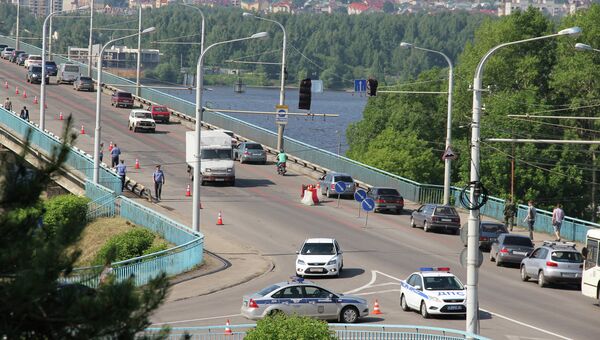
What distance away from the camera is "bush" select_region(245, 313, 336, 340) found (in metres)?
23.7

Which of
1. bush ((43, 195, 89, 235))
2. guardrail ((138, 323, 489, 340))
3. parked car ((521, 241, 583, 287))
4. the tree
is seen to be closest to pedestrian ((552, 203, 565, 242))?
parked car ((521, 241, 583, 287))

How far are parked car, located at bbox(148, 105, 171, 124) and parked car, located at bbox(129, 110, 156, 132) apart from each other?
3538mm

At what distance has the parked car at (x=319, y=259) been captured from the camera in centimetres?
3959

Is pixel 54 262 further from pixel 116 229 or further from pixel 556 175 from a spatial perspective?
pixel 556 175

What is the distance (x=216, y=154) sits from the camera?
60.7 metres

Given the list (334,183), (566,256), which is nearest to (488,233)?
(566,256)

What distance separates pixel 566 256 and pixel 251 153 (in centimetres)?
3238

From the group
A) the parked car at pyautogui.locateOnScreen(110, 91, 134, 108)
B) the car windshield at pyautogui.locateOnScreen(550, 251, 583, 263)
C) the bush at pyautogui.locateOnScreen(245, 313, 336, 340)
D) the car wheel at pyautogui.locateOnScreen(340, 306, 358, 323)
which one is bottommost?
the car wheel at pyautogui.locateOnScreen(340, 306, 358, 323)

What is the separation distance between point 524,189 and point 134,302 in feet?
237

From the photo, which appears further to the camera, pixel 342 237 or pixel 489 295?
pixel 342 237

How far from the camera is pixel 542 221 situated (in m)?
54.0

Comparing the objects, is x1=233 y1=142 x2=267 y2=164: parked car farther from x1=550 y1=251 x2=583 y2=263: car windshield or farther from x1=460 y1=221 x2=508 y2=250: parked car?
x1=550 y1=251 x2=583 y2=263: car windshield

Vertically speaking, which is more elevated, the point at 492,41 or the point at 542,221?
the point at 492,41

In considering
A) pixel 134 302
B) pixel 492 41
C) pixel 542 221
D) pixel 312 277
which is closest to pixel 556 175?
pixel 492 41
